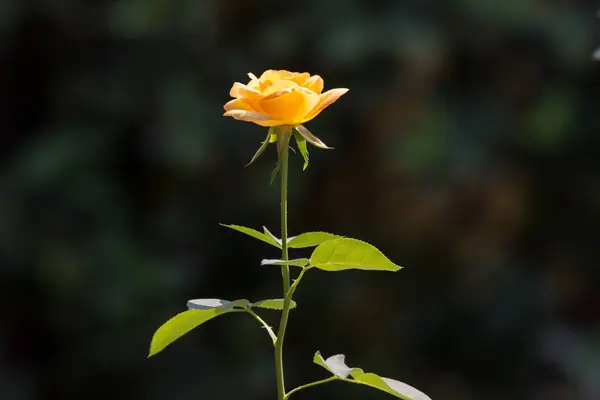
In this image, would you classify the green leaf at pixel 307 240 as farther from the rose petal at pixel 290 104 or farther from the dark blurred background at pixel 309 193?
the dark blurred background at pixel 309 193

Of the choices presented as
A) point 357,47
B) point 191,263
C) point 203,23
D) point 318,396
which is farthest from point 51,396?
point 357,47

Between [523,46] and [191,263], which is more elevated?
[523,46]

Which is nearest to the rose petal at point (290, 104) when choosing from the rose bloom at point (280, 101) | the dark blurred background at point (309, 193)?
the rose bloom at point (280, 101)

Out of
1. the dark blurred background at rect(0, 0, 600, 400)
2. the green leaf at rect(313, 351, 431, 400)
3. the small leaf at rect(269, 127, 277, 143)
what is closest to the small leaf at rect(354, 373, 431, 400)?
the green leaf at rect(313, 351, 431, 400)

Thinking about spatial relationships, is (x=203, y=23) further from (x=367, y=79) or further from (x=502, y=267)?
(x=502, y=267)

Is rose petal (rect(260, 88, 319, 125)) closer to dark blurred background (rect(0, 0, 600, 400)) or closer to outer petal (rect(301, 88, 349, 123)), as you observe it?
outer petal (rect(301, 88, 349, 123))
